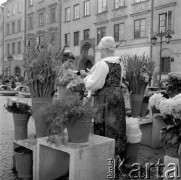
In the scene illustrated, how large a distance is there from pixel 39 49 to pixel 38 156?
1155mm

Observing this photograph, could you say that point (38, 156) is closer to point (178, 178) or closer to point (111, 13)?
point (178, 178)

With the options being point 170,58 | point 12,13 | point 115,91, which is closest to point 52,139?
point 115,91

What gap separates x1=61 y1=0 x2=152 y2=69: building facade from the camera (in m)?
19.0

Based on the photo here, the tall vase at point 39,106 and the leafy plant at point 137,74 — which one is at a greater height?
the leafy plant at point 137,74

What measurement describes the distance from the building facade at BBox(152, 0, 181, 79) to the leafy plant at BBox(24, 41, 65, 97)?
1458 cm

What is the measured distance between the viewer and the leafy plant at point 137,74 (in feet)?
14.5

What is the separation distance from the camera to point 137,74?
4.45m

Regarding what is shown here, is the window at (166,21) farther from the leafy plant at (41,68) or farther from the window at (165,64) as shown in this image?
the leafy plant at (41,68)

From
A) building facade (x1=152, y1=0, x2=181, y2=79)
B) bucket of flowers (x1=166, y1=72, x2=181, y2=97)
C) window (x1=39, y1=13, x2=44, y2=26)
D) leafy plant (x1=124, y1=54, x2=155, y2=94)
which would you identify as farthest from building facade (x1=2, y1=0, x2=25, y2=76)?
bucket of flowers (x1=166, y1=72, x2=181, y2=97)

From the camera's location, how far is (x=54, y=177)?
3.31m

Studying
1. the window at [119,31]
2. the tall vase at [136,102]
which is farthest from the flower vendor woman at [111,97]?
the window at [119,31]

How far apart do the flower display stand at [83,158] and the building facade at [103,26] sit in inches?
575

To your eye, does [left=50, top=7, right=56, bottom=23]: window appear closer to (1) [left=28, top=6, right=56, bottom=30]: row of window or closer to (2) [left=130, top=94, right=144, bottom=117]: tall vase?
(1) [left=28, top=6, right=56, bottom=30]: row of window

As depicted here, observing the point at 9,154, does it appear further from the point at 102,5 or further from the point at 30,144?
the point at 102,5
